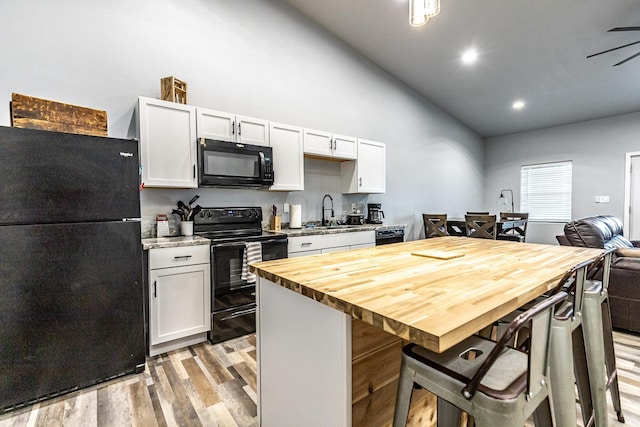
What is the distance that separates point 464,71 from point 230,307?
472 centimetres

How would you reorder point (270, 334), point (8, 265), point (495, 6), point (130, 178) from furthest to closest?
1. point (495, 6)
2. point (130, 178)
3. point (8, 265)
4. point (270, 334)

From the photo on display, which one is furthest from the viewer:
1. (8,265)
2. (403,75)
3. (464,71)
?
(403,75)

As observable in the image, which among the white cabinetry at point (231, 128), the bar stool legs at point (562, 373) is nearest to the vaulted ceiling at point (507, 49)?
the white cabinetry at point (231, 128)

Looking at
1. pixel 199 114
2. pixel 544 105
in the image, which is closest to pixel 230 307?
pixel 199 114

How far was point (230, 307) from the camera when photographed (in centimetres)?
272

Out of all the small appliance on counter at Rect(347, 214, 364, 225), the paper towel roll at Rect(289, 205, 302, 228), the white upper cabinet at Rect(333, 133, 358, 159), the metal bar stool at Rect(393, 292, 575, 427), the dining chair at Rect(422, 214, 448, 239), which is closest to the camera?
the metal bar stool at Rect(393, 292, 575, 427)

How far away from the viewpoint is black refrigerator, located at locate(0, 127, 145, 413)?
175 cm

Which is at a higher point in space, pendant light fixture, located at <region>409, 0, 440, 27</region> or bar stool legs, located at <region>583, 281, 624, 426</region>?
pendant light fixture, located at <region>409, 0, 440, 27</region>

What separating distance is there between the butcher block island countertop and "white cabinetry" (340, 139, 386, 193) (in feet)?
8.02

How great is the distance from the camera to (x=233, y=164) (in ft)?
9.87

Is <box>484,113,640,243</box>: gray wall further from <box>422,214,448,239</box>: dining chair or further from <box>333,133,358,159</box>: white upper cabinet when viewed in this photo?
<box>333,133,358,159</box>: white upper cabinet

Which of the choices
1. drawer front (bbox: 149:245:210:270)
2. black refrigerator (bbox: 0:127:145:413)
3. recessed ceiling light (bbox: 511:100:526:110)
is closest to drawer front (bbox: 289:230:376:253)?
drawer front (bbox: 149:245:210:270)

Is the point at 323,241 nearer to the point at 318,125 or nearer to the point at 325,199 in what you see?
the point at 325,199

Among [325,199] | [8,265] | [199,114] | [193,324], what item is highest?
[199,114]
